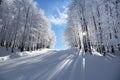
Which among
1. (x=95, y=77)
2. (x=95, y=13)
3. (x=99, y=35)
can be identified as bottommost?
(x=95, y=77)

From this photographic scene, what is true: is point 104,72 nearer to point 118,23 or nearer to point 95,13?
point 118,23

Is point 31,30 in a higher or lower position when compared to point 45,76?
higher

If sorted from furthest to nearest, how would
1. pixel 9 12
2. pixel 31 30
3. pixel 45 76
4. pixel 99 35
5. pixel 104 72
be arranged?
pixel 31 30
pixel 9 12
pixel 99 35
pixel 104 72
pixel 45 76

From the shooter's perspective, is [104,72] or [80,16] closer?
[104,72]

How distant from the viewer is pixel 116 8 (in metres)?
19.6

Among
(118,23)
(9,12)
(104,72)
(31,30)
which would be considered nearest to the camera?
(104,72)

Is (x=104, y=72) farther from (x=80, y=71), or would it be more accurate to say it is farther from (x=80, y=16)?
(x=80, y=16)

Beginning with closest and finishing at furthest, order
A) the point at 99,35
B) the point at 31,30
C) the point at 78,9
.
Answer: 1. the point at 99,35
2. the point at 78,9
3. the point at 31,30

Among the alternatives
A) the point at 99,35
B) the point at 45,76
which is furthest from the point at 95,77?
the point at 99,35

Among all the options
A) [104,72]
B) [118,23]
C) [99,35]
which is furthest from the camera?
[99,35]

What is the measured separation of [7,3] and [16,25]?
573 centimetres

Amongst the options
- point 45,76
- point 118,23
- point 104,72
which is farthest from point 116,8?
point 45,76

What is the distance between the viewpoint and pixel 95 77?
13586 mm

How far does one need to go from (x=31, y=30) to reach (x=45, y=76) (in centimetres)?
3544
